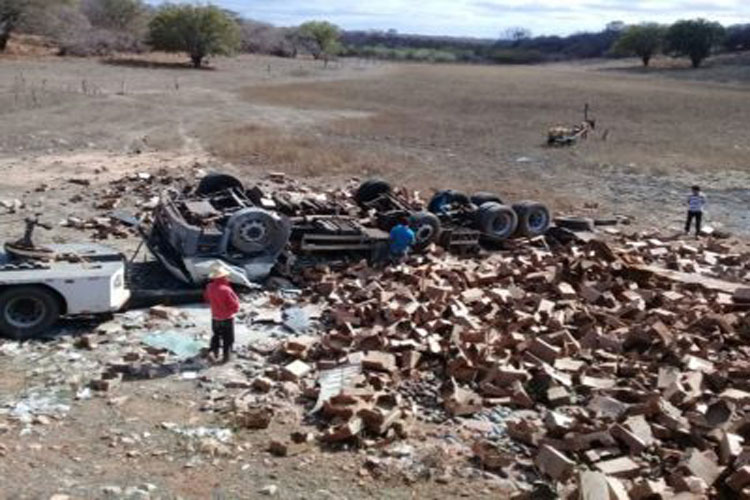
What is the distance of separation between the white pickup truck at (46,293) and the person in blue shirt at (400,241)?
15.2 ft

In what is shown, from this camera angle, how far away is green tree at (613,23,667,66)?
373ft

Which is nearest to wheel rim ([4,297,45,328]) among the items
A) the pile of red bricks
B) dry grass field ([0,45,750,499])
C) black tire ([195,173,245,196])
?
dry grass field ([0,45,750,499])

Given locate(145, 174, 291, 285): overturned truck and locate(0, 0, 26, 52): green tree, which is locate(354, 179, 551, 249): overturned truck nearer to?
locate(145, 174, 291, 285): overturned truck

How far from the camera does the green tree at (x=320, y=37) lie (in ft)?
355

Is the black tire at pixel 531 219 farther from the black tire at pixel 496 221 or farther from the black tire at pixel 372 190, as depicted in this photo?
the black tire at pixel 372 190

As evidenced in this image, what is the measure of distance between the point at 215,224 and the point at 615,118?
33892 mm

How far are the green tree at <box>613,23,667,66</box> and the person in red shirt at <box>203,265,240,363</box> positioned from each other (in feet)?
358

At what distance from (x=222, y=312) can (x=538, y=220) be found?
7.88 m

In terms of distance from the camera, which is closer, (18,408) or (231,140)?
(18,408)

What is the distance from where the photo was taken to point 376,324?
1126cm

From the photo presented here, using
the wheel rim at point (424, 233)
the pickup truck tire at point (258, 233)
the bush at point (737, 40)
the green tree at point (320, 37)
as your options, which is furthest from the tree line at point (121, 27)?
the bush at point (737, 40)

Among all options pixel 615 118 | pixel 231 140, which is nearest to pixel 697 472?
pixel 231 140

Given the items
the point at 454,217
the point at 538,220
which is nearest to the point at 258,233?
the point at 454,217

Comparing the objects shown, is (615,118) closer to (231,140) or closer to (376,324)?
(231,140)
